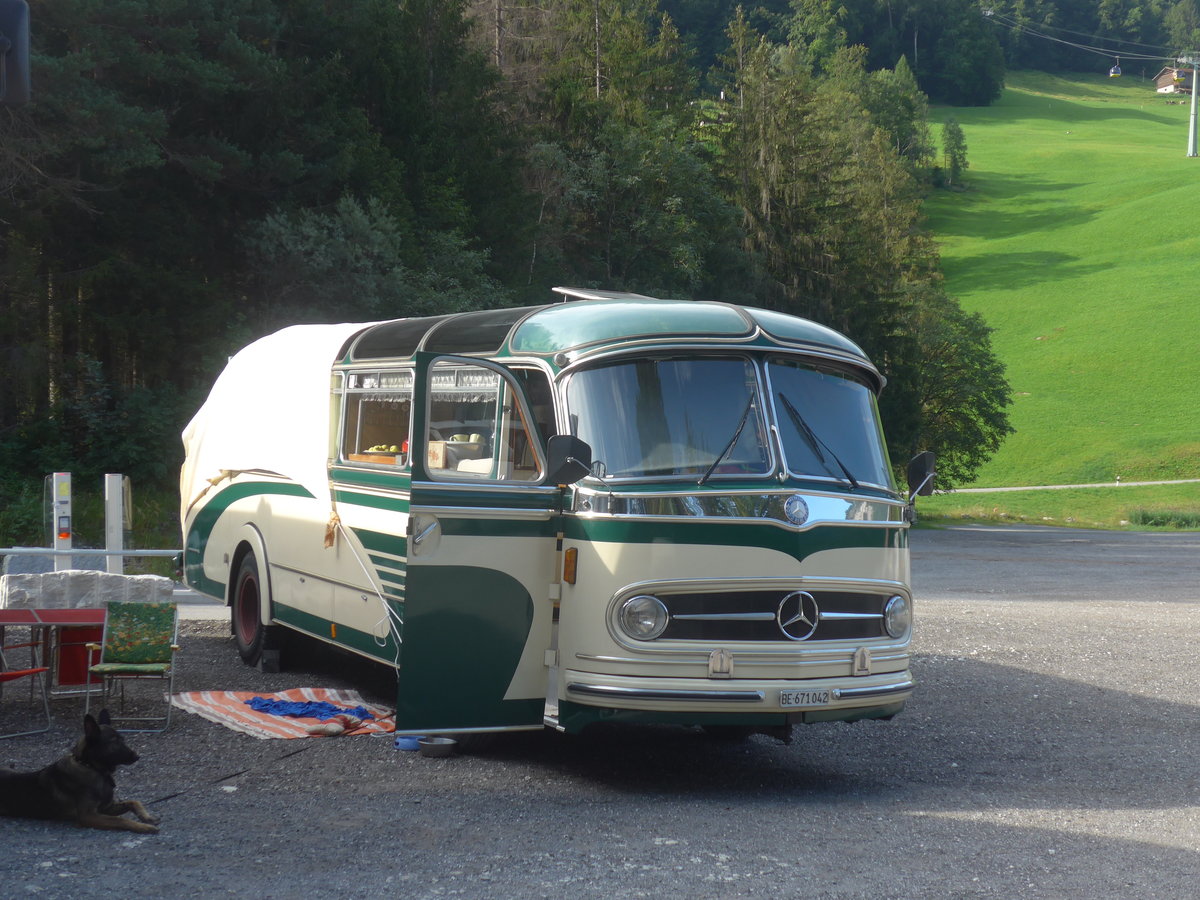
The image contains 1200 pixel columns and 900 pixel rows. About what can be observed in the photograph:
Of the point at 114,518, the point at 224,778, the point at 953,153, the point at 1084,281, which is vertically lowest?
the point at 224,778

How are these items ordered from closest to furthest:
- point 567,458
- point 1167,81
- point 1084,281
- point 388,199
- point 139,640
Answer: point 567,458
point 139,640
point 388,199
point 1084,281
point 1167,81

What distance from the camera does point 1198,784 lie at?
823 cm

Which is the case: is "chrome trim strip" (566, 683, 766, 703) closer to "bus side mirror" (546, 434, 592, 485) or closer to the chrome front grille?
the chrome front grille

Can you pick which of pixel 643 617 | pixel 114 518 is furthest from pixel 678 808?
pixel 114 518

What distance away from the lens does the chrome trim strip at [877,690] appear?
7.49 meters

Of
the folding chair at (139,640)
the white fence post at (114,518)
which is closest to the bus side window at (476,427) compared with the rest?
the folding chair at (139,640)

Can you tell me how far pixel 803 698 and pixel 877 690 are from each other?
0.63 meters

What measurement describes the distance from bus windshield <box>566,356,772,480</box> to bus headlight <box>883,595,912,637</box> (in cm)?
125

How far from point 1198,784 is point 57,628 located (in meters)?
7.89

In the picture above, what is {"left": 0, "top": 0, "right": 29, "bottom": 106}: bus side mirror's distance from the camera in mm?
5609

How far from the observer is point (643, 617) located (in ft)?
23.5

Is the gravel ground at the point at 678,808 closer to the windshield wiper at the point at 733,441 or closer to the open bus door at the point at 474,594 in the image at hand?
the open bus door at the point at 474,594

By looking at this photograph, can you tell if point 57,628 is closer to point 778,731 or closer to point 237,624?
point 237,624

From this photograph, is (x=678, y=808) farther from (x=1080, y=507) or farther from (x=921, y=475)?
(x=1080, y=507)
